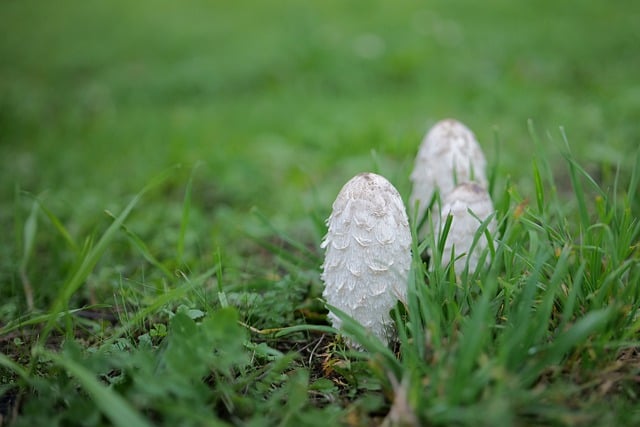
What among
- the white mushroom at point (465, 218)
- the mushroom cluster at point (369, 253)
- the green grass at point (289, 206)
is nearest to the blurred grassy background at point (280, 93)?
the green grass at point (289, 206)

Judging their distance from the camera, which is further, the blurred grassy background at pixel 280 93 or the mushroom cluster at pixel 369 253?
the blurred grassy background at pixel 280 93

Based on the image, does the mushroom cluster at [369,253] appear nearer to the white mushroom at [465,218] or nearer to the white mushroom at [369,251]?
the white mushroom at [369,251]

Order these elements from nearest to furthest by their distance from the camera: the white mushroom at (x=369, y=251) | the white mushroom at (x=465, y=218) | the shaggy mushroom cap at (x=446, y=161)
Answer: the white mushroom at (x=369, y=251), the white mushroom at (x=465, y=218), the shaggy mushroom cap at (x=446, y=161)

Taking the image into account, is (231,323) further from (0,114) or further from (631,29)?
(631,29)

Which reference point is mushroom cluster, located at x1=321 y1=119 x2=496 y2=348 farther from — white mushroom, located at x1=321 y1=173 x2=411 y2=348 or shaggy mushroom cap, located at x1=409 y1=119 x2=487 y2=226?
shaggy mushroom cap, located at x1=409 y1=119 x2=487 y2=226

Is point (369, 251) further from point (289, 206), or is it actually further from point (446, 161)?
point (289, 206)

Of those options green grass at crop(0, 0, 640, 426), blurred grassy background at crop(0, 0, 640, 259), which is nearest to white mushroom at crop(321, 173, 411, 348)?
green grass at crop(0, 0, 640, 426)

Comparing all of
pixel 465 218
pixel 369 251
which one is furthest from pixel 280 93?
pixel 369 251
